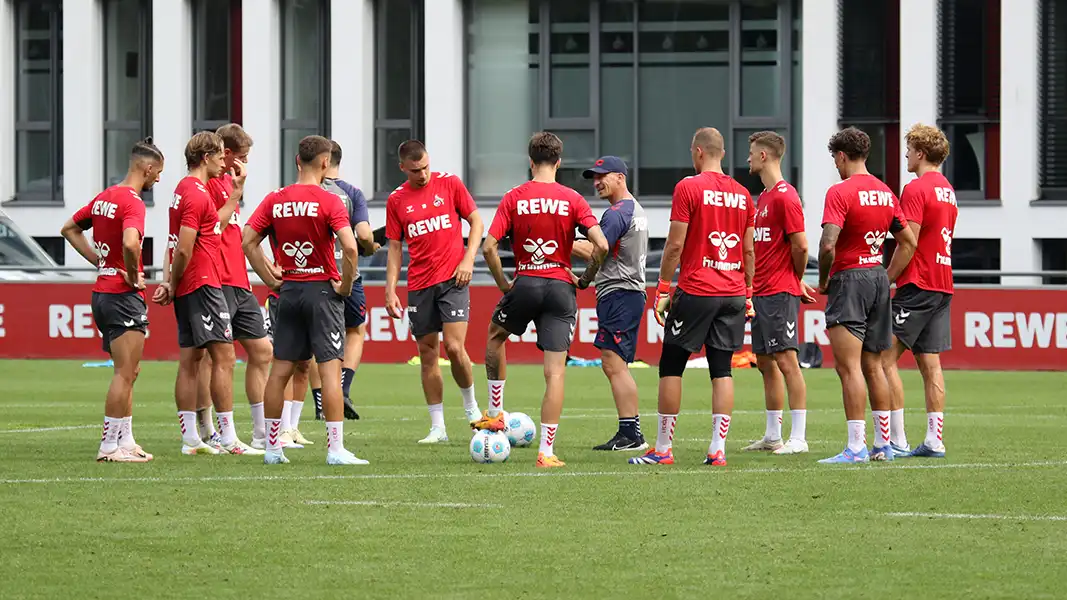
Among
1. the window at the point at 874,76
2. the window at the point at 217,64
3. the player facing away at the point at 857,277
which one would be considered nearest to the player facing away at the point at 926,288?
the player facing away at the point at 857,277

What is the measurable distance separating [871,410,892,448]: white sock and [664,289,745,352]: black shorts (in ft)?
3.56

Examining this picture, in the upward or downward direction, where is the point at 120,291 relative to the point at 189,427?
upward

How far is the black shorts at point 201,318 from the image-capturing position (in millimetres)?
12125

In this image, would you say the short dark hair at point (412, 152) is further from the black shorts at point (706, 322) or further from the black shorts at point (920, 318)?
the black shorts at point (920, 318)

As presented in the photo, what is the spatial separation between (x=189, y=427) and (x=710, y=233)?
379 centimetres

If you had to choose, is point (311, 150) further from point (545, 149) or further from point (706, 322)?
point (706, 322)

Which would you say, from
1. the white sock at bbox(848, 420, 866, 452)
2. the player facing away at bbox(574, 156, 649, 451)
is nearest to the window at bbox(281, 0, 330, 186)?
the player facing away at bbox(574, 156, 649, 451)

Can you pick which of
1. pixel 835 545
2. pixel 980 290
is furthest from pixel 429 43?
pixel 835 545

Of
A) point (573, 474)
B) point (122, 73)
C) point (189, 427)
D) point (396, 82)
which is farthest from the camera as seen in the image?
point (122, 73)

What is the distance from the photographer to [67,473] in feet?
36.3

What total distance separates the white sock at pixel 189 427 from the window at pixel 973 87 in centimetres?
2583

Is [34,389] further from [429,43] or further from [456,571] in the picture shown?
[429,43]

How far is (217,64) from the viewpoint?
130 ft

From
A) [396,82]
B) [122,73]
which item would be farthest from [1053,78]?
[122,73]
